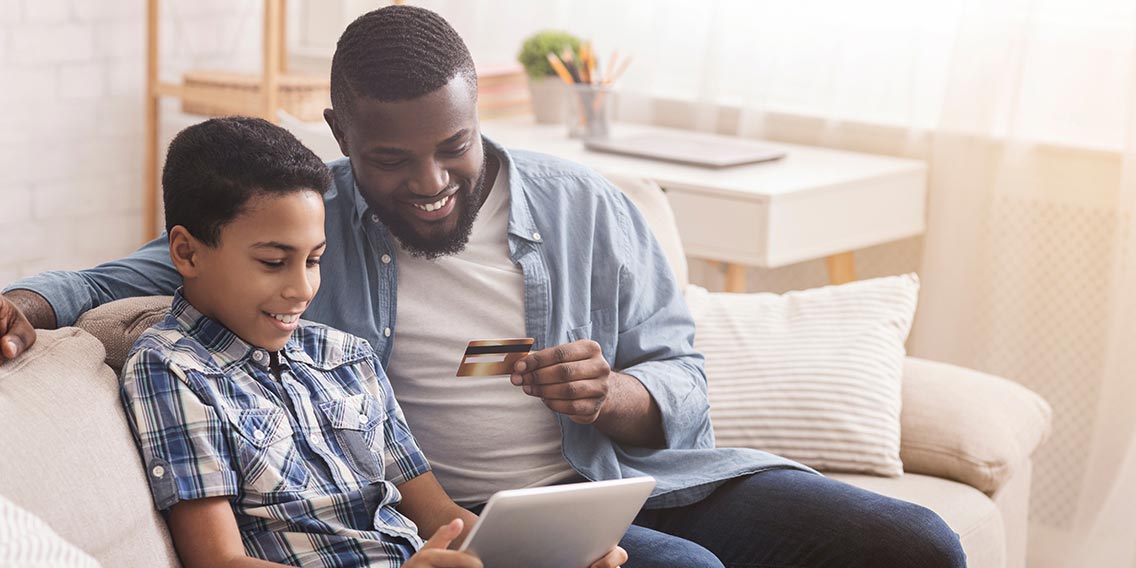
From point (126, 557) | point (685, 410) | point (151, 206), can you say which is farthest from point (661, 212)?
point (151, 206)

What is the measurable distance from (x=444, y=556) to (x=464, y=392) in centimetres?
40

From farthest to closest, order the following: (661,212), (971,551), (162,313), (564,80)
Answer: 1. (564,80)
2. (661,212)
3. (971,551)
4. (162,313)

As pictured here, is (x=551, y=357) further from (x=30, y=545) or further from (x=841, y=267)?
(x=841, y=267)

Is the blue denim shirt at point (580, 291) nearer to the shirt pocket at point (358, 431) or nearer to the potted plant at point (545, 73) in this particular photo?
the shirt pocket at point (358, 431)

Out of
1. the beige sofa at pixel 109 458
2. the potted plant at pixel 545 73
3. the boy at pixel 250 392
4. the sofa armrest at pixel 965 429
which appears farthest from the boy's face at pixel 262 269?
the potted plant at pixel 545 73

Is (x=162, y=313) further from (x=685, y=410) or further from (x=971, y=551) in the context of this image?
(x=971, y=551)

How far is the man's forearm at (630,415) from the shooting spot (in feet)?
4.78

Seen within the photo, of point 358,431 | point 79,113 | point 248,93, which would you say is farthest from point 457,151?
point 79,113

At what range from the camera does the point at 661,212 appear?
1975mm

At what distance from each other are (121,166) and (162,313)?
208 cm

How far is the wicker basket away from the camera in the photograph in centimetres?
299

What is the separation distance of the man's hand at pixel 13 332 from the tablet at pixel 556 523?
1.46ft

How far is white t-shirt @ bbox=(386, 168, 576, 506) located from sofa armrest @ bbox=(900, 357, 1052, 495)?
0.59m

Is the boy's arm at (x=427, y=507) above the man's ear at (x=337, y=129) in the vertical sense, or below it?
below
